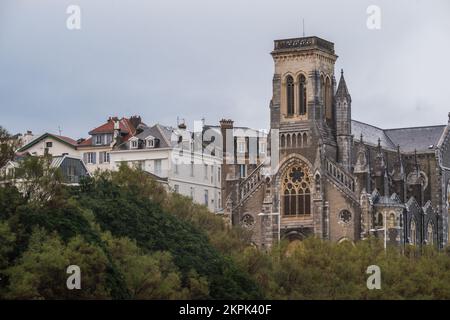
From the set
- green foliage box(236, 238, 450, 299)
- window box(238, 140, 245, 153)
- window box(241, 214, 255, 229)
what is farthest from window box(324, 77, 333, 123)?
green foliage box(236, 238, 450, 299)

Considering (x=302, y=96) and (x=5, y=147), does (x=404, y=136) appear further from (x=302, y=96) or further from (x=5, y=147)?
(x=5, y=147)

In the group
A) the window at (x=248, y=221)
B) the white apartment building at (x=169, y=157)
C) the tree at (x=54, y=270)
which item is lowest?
the tree at (x=54, y=270)

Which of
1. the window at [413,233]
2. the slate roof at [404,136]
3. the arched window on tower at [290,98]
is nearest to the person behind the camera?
the window at [413,233]

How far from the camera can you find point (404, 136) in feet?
590

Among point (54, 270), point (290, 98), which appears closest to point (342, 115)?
point (290, 98)

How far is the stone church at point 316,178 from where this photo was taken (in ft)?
516

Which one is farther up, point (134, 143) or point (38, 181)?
point (134, 143)

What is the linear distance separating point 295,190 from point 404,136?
22.4 metres

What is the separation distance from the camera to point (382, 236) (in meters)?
156

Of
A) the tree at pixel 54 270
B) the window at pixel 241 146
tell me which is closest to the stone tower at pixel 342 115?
the window at pixel 241 146

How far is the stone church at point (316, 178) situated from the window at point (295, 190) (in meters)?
0.09

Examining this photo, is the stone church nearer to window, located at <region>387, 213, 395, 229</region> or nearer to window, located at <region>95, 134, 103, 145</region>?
window, located at <region>387, 213, 395, 229</region>

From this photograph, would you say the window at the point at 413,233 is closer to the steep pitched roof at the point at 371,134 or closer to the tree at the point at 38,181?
the steep pitched roof at the point at 371,134
